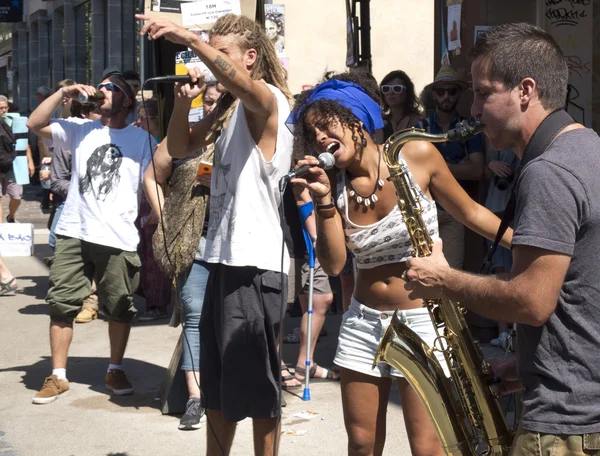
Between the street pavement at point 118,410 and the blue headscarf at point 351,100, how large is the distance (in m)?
1.16

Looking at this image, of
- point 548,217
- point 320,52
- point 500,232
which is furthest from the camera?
point 320,52

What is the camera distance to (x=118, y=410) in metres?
5.95

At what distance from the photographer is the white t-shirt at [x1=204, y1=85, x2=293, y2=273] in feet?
12.7

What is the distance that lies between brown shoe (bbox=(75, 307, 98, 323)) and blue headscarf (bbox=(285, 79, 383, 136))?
532 centimetres

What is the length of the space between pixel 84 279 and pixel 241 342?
2.58 metres

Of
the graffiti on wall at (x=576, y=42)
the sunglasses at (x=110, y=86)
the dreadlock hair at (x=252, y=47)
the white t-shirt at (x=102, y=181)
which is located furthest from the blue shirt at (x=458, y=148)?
the dreadlock hair at (x=252, y=47)

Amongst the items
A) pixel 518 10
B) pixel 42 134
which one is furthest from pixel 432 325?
pixel 518 10

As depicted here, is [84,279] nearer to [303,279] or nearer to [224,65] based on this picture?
[303,279]

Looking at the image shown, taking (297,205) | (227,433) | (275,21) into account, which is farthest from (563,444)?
(275,21)

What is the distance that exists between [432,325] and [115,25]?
2034 centimetres

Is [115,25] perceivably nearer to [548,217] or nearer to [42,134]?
[42,134]

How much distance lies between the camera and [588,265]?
7.75 feet

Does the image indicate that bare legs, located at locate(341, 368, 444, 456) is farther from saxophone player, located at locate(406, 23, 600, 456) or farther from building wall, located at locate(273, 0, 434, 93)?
building wall, located at locate(273, 0, 434, 93)

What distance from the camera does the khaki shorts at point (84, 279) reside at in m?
6.11
